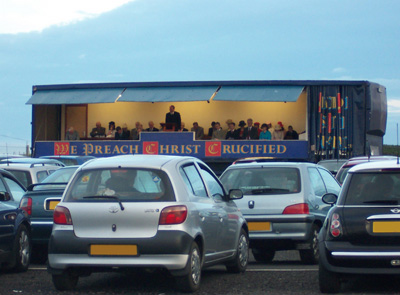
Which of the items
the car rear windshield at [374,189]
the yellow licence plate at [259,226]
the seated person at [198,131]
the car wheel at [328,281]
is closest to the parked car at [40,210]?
the yellow licence plate at [259,226]

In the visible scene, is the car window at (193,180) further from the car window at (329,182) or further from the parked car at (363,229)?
the car window at (329,182)

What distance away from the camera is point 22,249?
1181 centimetres

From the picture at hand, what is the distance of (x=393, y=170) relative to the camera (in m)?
9.16

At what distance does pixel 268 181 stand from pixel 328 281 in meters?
4.05

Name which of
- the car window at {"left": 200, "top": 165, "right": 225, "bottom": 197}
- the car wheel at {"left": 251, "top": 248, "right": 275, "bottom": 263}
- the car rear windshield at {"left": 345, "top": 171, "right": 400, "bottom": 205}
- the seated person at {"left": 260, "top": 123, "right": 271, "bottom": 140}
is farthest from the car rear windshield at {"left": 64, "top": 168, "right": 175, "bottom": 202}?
the seated person at {"left": 260, "top": 123, "right": 271, "bottom": 140}

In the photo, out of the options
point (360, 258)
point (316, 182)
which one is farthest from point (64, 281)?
point (316, 182)

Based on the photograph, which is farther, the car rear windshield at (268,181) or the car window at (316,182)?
the car window at (316,182)

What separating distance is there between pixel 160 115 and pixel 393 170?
30.1m

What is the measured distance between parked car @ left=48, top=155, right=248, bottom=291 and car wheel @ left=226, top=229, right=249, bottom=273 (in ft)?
4.83

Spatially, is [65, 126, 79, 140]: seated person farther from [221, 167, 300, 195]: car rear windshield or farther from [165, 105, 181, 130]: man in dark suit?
[221, 167, 300, 195]: car rear windshield

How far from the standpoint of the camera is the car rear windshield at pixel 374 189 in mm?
8984

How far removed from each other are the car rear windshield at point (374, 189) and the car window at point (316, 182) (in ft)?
13.4

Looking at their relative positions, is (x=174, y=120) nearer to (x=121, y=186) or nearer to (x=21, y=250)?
(x=21, y=250)

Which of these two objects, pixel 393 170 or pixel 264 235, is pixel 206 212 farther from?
pixel 264 235
